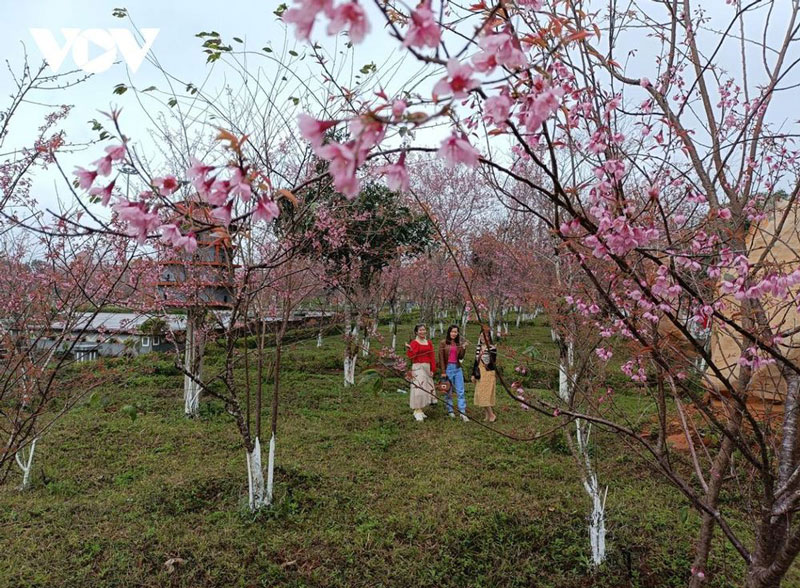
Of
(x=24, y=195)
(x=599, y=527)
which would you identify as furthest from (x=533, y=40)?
(x=24, y=195)

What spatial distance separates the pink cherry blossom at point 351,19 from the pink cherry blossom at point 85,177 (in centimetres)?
75

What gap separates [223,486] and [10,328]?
2033mm

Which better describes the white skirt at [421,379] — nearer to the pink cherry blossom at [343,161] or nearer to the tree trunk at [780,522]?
the tree trunk at [780,522]

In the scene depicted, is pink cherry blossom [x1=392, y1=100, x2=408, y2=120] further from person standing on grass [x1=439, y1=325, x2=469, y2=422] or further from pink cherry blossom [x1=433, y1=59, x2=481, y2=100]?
person standing on grass [x1=439, y1=325, x2=469, y2=422]

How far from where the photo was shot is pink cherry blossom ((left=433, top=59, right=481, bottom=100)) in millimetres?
751

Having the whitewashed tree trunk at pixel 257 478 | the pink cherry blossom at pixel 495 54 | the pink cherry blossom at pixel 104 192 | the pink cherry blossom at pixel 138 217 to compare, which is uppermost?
the pink cherry blossom at pixel 495 54

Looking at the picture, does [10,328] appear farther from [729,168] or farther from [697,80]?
[729,168]

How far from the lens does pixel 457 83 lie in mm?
761

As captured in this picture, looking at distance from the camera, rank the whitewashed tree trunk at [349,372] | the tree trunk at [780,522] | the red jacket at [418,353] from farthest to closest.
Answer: the whitewashed tree trunk at [349,372] → the red jacket at [418,353] → the tree trunk at [780,522]

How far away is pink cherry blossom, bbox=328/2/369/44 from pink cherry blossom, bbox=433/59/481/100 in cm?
15

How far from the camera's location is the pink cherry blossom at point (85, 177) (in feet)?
3.58

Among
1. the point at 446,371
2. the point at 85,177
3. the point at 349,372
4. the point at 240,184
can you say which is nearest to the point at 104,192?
the point at 85,177

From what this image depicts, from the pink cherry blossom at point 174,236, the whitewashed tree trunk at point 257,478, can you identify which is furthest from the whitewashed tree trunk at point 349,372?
the pink cherry blossom at point 174,236

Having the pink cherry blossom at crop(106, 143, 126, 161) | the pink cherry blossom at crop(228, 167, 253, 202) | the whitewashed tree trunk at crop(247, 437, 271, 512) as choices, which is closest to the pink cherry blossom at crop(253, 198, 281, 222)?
the pink cherry blossom at crop(228, 167, 253, 202)
